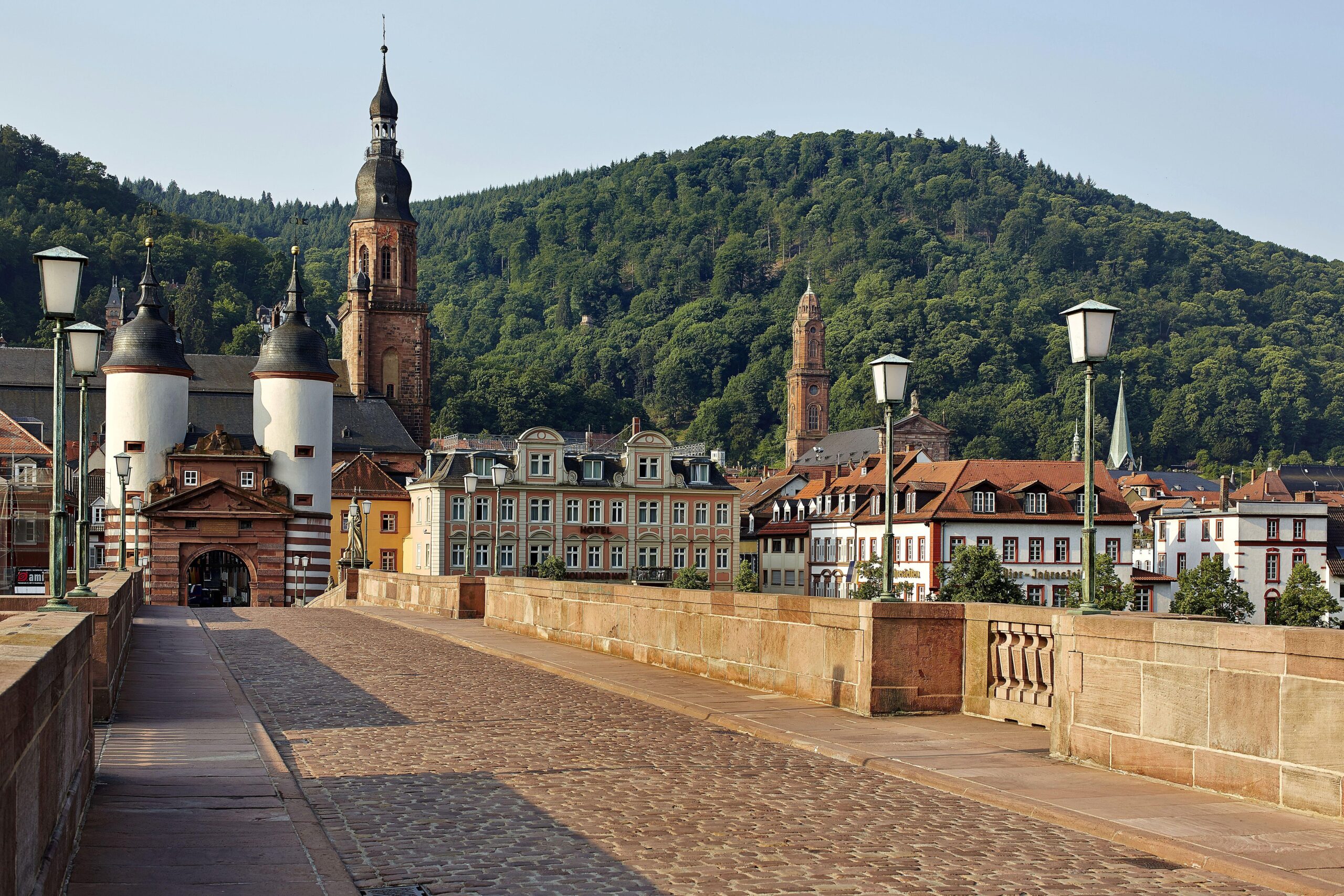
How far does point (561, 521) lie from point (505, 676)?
72092mm

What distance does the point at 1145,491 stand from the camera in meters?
148

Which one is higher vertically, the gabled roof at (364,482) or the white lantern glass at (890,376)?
the white lantern glass at (890,376)

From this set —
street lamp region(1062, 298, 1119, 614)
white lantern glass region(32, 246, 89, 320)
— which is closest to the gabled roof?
white lantern glass region(32, 246, 89, 320)

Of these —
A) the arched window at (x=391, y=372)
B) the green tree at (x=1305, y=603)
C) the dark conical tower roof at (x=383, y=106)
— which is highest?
the dark conical tower roof at (x=383, y=106)

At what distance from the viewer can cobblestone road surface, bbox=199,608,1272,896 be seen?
334 inches

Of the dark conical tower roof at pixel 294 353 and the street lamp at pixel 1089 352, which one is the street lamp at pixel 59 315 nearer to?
the street lamp at pixel 1089 352

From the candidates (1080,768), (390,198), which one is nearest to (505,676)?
(1080,768)

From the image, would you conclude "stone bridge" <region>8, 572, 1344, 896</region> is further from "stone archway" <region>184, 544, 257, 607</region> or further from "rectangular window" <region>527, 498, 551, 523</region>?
"rectangular window" <region>527, 498, 551, 523</region>

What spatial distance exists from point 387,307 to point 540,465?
28.8 m

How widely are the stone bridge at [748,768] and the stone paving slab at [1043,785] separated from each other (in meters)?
0.04

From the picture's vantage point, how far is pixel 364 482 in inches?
3789

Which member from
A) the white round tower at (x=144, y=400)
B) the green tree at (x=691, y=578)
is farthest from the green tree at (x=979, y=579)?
the white round tower at (x=144, y=400)

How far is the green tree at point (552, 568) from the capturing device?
289 ft

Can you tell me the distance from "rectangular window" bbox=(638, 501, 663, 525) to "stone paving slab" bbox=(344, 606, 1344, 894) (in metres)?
75.3
